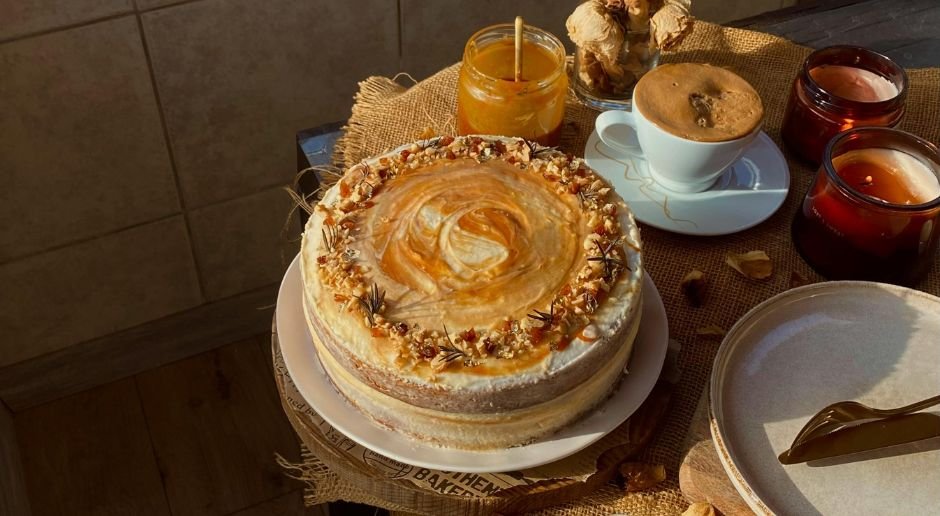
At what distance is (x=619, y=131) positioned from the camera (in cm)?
101

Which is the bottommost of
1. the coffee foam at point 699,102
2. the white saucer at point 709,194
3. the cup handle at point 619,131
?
the white saucer at point 709,194

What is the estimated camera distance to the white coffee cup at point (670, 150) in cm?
92

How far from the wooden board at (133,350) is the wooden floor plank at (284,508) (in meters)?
0.35

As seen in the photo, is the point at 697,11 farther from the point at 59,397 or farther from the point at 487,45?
the point at 59,397

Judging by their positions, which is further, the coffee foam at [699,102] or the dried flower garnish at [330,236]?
the coffee foam at [699,102]

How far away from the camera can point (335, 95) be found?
4.88 feet

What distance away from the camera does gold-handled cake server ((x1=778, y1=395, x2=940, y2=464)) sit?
725 millimetres

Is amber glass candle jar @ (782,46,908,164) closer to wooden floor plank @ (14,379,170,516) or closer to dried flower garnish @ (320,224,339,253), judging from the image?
dried flower garnish @ (320,224,339,253)

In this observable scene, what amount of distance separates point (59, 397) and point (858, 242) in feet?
4.54

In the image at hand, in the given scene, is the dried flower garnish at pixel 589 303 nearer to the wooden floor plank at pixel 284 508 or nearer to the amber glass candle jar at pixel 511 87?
the amber glass candle jar at pixel 511 87

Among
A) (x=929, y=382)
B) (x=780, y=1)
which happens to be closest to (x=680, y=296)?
(x=929, y=382)

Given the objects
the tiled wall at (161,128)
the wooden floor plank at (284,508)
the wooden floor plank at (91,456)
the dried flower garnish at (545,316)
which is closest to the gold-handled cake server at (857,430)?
the dried flower garnish at (545,316)

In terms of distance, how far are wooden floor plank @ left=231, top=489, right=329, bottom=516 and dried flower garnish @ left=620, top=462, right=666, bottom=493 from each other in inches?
33.6

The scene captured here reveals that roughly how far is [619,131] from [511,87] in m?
0.14
